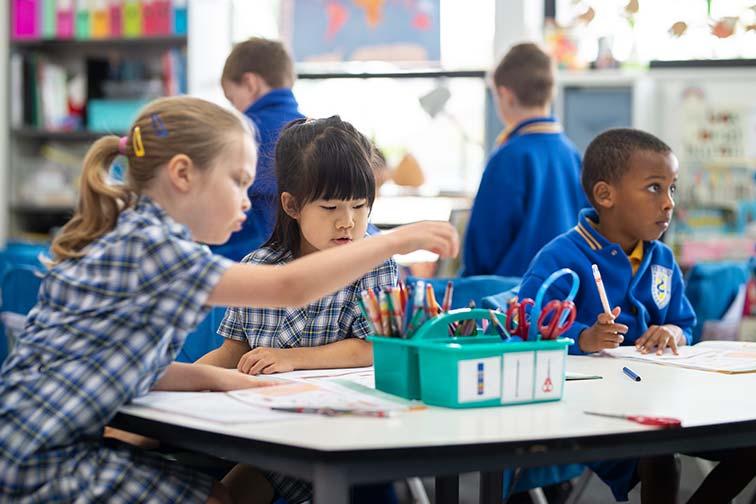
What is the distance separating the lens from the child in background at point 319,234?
1.98 m

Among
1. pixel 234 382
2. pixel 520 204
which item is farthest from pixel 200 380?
pixel 520 204

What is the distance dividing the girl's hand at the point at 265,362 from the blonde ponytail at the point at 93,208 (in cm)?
36

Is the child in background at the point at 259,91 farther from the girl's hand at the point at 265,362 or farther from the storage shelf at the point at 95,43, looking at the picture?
the storage shelf at the point at 95,43

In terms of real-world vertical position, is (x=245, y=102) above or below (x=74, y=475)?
above

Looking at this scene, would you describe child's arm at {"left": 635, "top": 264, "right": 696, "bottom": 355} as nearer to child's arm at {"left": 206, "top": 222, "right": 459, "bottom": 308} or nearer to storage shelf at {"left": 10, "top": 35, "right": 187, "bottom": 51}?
child's arm at {"left": 206, "top": 222, "right": 459, "bottom": 308}

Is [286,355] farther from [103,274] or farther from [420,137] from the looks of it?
[420,137]

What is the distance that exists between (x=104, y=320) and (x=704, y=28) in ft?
13.9

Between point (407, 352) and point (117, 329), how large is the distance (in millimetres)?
394

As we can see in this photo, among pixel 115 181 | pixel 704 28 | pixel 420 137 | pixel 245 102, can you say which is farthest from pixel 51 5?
pixel 115 181

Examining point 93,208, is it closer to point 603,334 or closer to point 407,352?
point 407,352

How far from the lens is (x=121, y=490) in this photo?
4.53 ft

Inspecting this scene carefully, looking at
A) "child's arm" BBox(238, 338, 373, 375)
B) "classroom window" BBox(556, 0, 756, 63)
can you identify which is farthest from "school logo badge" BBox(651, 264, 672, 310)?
"classroom window" BBox(556, 0, 756, 63)

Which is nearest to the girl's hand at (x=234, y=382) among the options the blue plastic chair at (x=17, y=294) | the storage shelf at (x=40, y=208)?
the blue plastic chair at (x=17, y=294)

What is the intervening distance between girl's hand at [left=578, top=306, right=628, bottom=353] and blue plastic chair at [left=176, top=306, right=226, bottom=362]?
735mm
